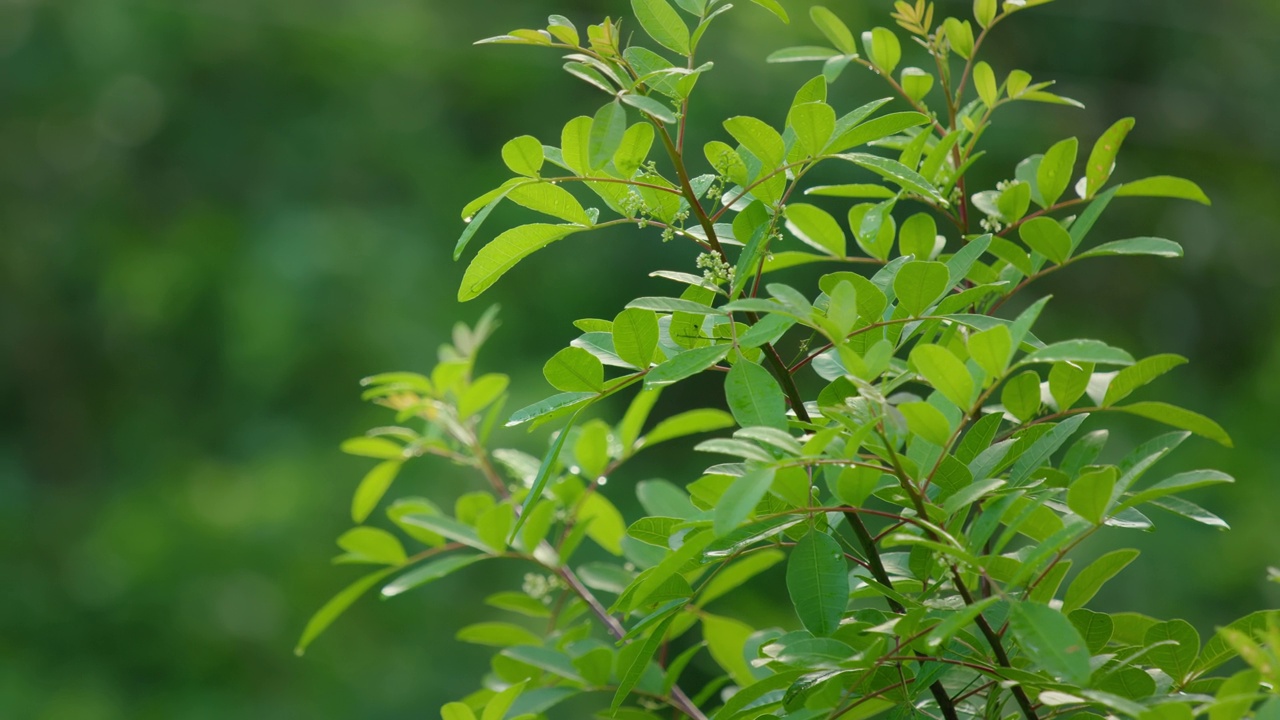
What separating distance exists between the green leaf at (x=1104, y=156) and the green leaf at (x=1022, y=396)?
3.8 inches

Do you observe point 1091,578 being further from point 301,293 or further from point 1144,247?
point 301,293

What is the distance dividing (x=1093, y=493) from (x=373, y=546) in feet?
1.35

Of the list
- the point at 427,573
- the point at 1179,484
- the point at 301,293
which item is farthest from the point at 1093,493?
the point at 301,293

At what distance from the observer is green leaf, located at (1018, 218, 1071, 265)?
42cm

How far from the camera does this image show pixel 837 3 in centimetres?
307

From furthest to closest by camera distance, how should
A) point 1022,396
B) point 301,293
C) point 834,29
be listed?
Result: point 301,293
point 834,29
point 1022,396

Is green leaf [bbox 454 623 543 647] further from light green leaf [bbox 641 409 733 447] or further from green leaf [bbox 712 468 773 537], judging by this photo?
green leaf [bbox 712 468 773 537]

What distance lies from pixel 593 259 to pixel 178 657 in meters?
1.43

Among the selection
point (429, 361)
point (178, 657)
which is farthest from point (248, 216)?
point (178, 657)

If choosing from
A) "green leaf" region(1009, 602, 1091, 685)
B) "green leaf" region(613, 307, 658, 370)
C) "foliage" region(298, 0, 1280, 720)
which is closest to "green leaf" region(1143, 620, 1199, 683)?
"foliage" region(298, 0, 1280, 720)

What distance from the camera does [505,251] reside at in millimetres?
377

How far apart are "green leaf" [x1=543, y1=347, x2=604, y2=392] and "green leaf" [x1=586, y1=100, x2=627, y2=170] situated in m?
0.07

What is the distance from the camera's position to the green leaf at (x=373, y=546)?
0.60 metres

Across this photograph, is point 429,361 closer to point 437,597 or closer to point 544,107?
point 437,597
